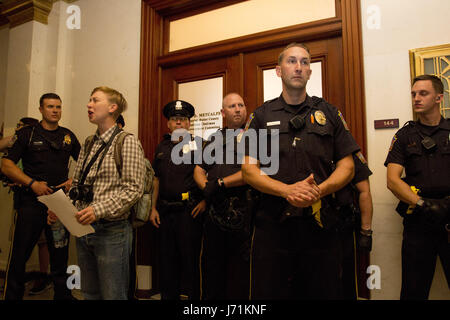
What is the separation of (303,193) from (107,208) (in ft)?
3.19

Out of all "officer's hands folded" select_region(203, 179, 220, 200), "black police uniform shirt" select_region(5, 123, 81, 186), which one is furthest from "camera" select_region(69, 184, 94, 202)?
"black police uniform shirt" select_region(5, 123, 81, 186)

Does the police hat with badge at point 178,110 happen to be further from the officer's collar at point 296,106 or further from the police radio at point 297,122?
the police radio at point 297,122

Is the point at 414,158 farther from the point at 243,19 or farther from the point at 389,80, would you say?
the point at 243,19

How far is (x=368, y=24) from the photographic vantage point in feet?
7.76

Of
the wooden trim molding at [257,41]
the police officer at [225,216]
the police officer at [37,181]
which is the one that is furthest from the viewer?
the wooden trim molding at [257,41]

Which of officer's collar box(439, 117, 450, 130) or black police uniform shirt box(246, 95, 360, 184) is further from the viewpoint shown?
officer's collar box(439, 117, 450, 130)

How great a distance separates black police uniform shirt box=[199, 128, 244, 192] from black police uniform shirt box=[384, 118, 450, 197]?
1027mm

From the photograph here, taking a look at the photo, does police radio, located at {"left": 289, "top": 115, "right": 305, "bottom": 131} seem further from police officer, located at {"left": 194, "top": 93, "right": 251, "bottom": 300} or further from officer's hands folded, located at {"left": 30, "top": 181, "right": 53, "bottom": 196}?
officer's hands folded, located at {"left": 30, "top": 181, "right": 53, "bottom": 196}

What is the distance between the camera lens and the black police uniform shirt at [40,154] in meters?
2.59

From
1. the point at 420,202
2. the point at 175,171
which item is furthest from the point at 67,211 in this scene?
the point at 420,202

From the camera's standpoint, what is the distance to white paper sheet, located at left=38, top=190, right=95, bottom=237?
1.56 metres

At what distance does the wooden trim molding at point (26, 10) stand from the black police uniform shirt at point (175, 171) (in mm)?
2453

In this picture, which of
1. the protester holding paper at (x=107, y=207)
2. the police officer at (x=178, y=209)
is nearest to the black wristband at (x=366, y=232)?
the police officer at (x=178, y=209)

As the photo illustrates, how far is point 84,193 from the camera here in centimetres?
168
